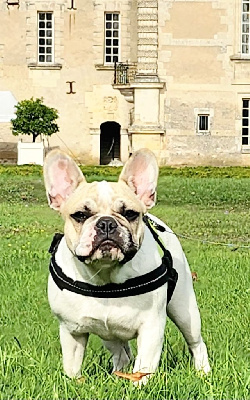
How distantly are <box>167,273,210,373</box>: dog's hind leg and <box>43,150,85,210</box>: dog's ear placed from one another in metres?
0.88

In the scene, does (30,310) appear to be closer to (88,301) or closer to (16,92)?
(88,301)

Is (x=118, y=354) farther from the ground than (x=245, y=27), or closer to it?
closer to it

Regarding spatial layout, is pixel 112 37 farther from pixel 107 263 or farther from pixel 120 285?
pixel 107 263

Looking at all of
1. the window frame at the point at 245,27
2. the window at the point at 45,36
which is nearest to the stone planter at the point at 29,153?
the window at the point at 45,36

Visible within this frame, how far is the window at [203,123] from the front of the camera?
3919 cm

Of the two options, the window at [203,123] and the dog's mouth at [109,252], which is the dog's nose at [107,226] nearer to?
the dog's mouth at [109,252]

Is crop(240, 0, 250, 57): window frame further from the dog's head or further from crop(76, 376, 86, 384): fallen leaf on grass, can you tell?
crop(76, 376, 86, 384): fallen leaf on grass

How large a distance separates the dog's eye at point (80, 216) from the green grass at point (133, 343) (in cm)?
77

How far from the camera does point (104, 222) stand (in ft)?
15.4

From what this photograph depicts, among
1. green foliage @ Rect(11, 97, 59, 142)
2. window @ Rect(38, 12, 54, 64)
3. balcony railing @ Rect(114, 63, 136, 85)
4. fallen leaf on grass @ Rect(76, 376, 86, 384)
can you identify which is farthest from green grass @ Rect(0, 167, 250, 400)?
window @ Rect(38, 12, 54, 64)

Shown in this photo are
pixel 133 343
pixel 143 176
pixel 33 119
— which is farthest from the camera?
pixel 33 119

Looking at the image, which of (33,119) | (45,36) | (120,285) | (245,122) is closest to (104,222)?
(120,285)

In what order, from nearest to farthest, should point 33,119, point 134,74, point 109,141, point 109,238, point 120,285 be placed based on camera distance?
point 109,238 < point 120,285 < point 33,119 < point 134,74 < point 109,141

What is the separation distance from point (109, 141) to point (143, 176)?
38.6 metres
